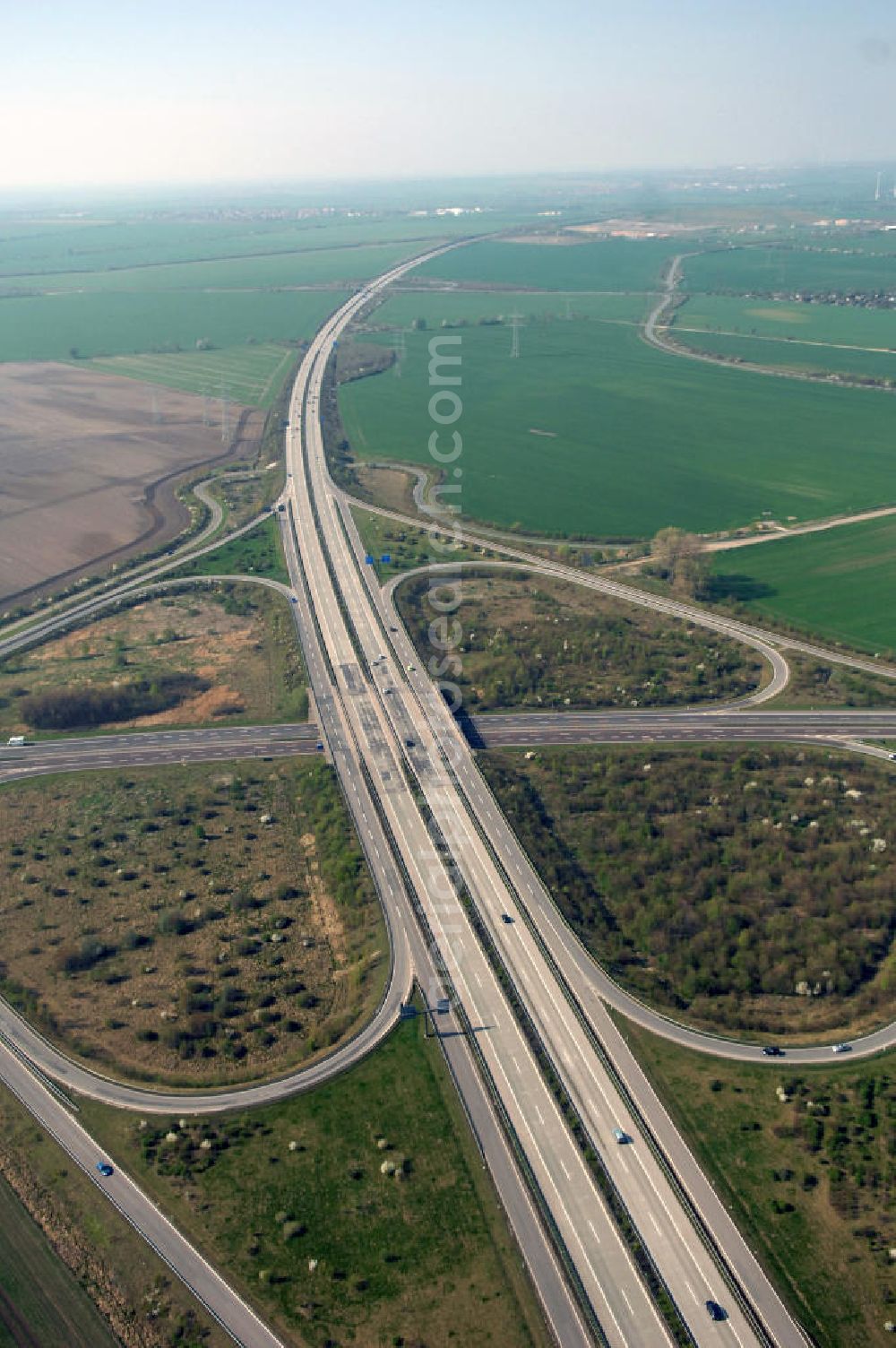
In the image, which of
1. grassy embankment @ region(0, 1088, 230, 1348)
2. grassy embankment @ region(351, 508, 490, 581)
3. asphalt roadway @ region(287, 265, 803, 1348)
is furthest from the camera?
grassy embankment @ region(351, 508, 490, 581)

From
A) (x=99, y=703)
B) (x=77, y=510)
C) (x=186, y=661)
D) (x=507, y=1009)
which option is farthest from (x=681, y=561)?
(x=77, y=510)

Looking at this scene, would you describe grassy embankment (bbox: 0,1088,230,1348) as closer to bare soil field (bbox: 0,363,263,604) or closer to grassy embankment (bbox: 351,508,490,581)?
grassy embankment (bbox: 351,508,490,581)

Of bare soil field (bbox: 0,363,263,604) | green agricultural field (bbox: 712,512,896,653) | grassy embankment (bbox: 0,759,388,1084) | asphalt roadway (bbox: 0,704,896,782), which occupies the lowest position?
grassy embankment (bbox: 0,759,388,1084)

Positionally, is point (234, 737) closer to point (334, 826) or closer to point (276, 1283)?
point (334, 826)

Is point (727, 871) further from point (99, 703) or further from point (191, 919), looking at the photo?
point (99, 703)

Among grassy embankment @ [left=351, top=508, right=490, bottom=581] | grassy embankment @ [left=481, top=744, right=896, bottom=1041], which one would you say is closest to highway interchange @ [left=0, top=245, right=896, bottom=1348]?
grassy embankment @ [left=481, top=744, right=896, bottom=1041]

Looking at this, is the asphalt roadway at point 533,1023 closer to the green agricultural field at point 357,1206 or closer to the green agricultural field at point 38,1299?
the green agricultural field at point 357,1206

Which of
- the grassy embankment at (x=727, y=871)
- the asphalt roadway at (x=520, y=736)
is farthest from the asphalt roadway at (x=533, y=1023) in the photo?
the asphalt roadway at (x=520, y=736)
